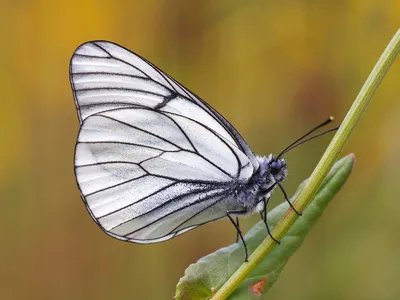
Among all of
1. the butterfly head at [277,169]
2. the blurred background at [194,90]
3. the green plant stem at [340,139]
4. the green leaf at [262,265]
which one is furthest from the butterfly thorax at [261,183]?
the blurred background at [194,90]

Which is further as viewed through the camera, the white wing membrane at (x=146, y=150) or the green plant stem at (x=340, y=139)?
the white wing membrane at (x=146, y=150)

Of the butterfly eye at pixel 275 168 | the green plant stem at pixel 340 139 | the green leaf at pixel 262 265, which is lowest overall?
the green leaf at pixel 262 265

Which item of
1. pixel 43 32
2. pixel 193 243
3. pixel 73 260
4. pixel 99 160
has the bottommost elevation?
pixel 193 243

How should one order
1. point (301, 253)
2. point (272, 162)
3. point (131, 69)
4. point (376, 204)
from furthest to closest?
point (301, 253)
point (376, 204)
point (131, 69)
point (272, 162)

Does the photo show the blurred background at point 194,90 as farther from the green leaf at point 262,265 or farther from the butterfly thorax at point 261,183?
the green leaf at point 262,265

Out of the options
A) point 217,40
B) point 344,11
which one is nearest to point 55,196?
point 217,40

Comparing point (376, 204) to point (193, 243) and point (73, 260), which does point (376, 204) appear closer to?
point (193, 243)

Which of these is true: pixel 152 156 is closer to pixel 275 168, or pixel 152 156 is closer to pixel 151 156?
pixel 151 156

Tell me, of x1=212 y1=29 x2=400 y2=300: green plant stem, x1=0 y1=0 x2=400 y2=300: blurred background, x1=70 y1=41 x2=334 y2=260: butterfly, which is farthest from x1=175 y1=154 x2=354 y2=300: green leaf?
x1=0 y1=0 x2=400 y2=300: blurred background
